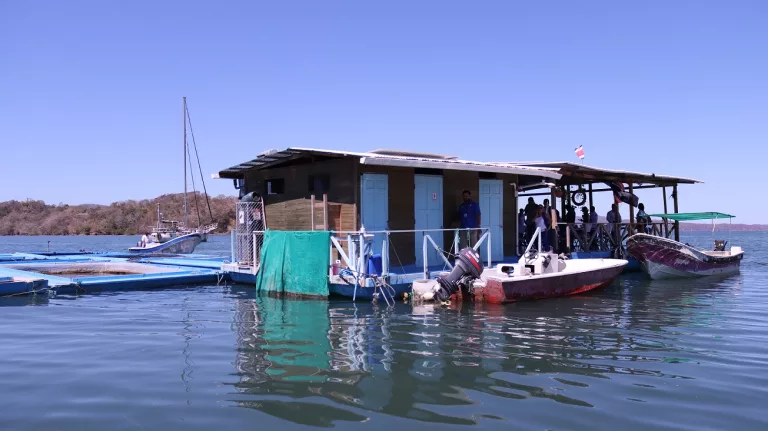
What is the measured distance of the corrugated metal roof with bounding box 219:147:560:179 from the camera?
481 inches

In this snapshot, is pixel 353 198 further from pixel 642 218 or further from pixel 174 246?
pixel 174 246

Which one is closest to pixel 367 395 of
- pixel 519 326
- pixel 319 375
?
pixel 319 375

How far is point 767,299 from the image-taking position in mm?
13445

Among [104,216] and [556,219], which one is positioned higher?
[104,216]

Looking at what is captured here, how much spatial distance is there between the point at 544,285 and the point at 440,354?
5824mm

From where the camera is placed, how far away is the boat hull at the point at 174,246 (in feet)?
110

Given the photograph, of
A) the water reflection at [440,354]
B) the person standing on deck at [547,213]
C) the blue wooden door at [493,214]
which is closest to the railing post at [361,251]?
the water reflection at [440,354]

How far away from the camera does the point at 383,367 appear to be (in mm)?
6902

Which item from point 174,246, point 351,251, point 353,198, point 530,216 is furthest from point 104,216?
point 351,251

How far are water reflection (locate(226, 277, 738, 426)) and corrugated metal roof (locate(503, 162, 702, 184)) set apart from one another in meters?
5.55

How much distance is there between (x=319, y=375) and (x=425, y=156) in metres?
8.67

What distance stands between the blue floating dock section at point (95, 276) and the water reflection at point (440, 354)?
183 inches

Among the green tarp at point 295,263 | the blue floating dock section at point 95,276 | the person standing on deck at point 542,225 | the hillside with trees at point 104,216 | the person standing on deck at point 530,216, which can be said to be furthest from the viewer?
the hillside with trees at point 104,216

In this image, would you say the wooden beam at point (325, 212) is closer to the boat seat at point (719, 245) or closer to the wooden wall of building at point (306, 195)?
the wooden wall of building at point (306, 195)
